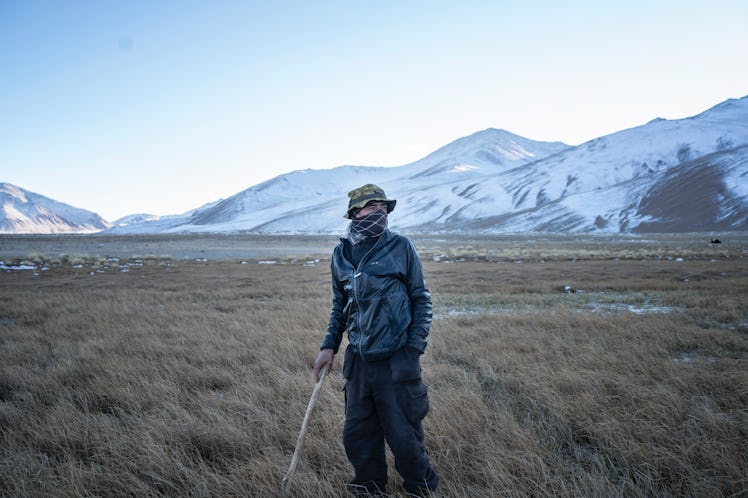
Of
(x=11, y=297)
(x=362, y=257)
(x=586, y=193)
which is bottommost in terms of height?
(x=11, y=297)

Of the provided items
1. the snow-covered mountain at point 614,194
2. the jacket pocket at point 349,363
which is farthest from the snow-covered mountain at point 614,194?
the jacket pocket at point 349,363

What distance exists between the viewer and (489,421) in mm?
3609

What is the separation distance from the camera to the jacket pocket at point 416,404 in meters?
2.43

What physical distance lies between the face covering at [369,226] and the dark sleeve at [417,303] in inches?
9.0

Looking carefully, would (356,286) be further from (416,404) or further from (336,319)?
(416,404)

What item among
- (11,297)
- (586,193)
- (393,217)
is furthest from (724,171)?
(11,297)

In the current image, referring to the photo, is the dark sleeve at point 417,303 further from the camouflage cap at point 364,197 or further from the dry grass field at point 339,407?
the dry grass field at point 339,407

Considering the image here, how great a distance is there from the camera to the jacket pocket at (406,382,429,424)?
2.43 metres

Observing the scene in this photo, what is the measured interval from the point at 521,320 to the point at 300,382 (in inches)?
219

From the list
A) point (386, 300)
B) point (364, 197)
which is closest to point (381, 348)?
point (386, 300)

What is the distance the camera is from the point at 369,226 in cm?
264

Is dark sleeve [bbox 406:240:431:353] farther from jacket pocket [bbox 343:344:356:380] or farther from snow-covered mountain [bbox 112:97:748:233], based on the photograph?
snow-covered mountain [bbox 112:97:748:233]

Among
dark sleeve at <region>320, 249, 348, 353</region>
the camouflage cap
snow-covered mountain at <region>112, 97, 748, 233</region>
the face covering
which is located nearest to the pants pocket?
dark sleeve at <region>320, 249, 348, 353</region>

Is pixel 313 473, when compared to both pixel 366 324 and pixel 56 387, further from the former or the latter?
pixel 56 387
